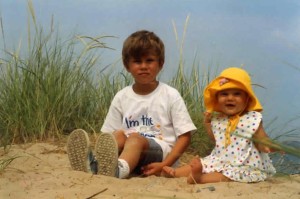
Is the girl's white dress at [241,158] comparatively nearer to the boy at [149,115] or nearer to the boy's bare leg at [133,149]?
the boy at [149,115]

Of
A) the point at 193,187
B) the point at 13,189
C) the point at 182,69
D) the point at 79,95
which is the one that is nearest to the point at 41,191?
the point at 13,189

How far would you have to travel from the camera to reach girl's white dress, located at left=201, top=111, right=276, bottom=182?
270 cm

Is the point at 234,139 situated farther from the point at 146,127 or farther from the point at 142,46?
the point at 142,46

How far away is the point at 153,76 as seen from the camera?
3088mm

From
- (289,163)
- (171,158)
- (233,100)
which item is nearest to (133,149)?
(171,158)

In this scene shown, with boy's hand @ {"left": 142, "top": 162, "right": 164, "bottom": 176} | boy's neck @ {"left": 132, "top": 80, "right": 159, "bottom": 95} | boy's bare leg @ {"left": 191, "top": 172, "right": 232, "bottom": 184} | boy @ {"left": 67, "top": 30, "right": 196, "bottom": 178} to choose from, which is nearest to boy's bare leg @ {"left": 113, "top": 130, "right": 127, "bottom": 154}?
boy @ {"left": 67, "top": 30, "right": 196, "bottom": 178}

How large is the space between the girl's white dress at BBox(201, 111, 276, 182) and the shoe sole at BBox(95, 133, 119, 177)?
55 centimetres

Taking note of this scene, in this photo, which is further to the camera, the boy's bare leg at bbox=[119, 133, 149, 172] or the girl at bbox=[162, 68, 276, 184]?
the boy's bare leg at bbox=[119, 133, 149, 172]

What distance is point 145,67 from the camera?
3035mm

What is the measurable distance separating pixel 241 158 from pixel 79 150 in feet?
3.08

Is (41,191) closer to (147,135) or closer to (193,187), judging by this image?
(193,187)

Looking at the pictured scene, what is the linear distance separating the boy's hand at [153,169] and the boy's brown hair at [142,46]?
66 cm

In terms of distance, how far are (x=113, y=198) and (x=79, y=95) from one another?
2.69 meters

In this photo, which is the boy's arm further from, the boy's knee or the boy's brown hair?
the boy's brown hair
